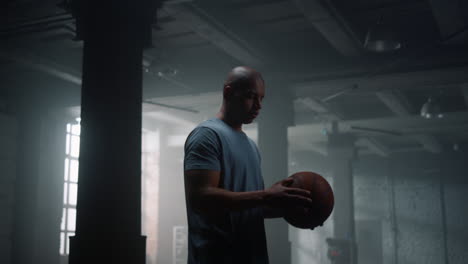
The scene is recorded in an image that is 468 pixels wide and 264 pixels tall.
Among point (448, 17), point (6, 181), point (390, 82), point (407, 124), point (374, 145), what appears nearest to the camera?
point (448, 17)

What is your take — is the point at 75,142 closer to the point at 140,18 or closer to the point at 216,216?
the point at 140,18

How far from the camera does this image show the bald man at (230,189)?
2111 mm

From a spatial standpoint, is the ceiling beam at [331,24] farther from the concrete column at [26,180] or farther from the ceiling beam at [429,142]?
the ceiling beam at [429,142]

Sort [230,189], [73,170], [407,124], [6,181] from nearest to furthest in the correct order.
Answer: [230,189], [6,181], [407,124], [73,170]

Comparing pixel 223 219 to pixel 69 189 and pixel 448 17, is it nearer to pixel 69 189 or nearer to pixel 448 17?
pixel 448 17

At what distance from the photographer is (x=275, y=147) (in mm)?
8852

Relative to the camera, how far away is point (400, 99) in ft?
36.4

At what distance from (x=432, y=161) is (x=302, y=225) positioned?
17.2 m

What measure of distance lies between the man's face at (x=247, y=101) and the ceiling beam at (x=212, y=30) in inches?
A: 156

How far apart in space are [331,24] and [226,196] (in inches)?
209

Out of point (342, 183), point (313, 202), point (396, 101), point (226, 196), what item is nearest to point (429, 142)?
point (342, 183)

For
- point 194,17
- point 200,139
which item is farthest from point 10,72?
point 200,139

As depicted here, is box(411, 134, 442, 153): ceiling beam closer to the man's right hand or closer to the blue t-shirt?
the blue t-shirt

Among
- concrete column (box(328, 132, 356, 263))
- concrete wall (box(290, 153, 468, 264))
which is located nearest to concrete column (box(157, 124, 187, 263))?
concrete column (box(328, 132, 356, 263))
